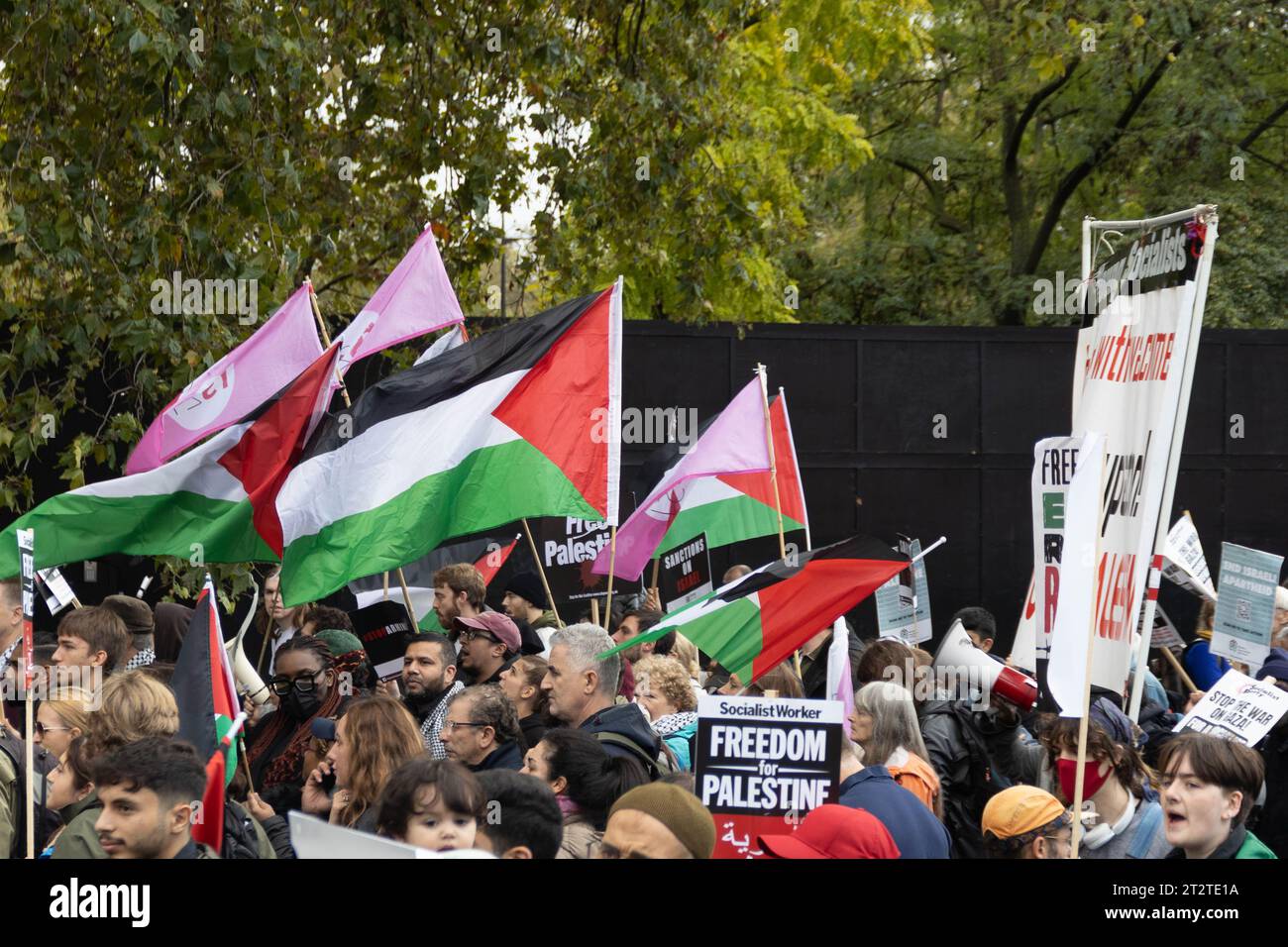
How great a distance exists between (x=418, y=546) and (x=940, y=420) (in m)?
9.19

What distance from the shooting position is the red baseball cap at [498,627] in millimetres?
7848

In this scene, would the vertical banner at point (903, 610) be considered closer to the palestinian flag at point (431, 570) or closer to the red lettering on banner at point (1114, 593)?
the red lettering on banner at point (1114, 593)

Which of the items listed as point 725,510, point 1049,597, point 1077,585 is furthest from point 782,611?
point 725,510

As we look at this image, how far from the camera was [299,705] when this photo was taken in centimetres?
702

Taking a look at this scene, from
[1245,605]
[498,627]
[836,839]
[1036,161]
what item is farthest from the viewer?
[1036,161]

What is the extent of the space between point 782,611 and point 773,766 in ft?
5.07

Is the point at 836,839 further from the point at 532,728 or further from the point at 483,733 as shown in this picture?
the point at 532,728

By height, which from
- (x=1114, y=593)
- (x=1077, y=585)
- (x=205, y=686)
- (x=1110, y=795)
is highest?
(x=1077, y=585)

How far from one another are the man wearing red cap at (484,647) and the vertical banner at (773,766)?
8.20 ft

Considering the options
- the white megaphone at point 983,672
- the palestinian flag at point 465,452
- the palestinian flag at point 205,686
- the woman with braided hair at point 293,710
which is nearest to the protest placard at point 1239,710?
the white megaphone at point 983,672

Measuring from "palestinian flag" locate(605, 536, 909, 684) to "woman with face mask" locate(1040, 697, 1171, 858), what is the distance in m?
1.15
